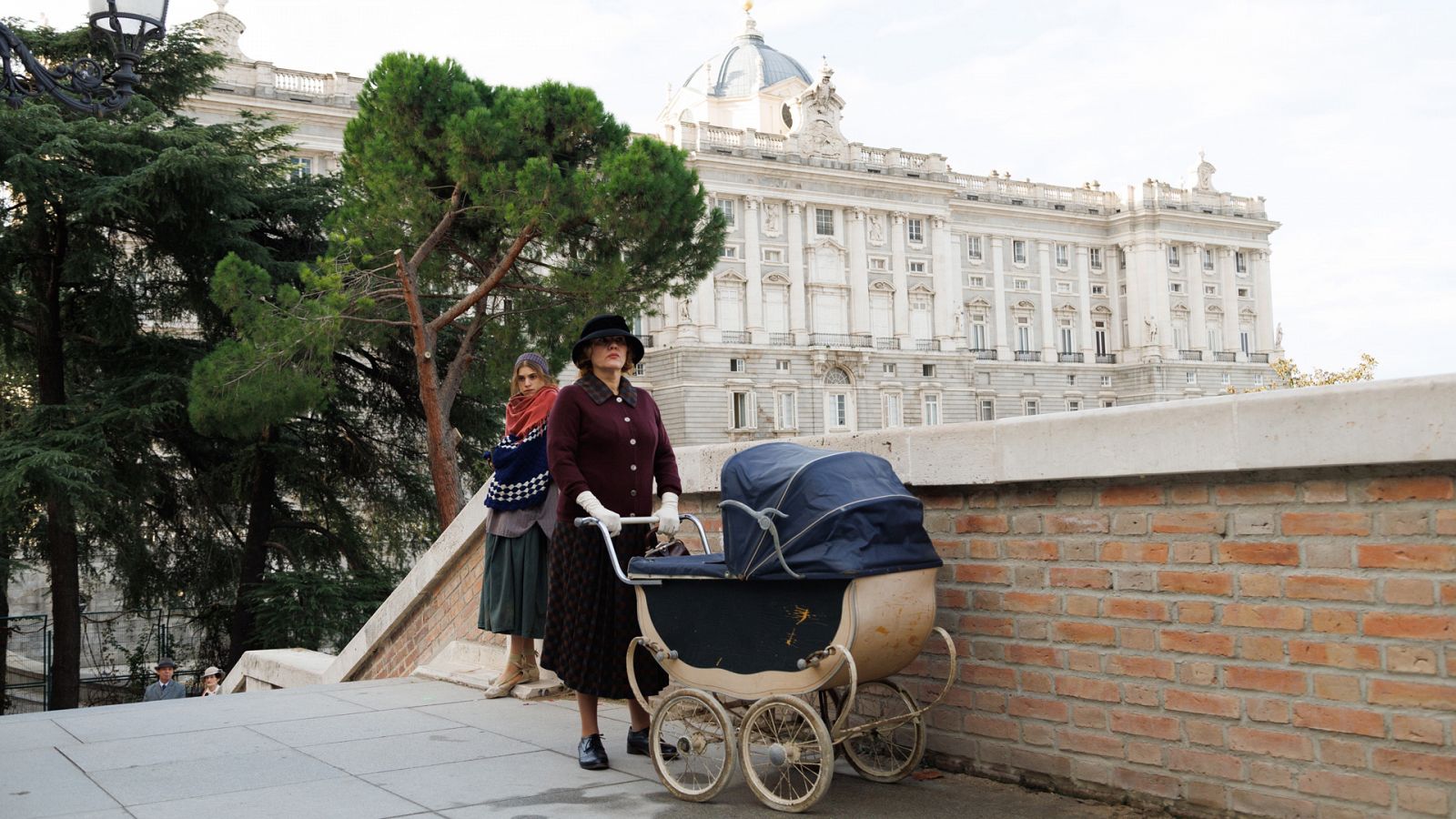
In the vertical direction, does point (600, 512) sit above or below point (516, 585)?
above

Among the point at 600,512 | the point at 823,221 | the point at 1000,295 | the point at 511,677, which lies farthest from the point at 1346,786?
the point at 1000,295

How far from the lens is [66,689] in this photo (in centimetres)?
1653

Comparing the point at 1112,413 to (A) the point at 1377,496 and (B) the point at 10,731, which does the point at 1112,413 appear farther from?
(B) the point at 10,731

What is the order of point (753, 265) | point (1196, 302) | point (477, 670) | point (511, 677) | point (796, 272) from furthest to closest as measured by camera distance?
point (1196, 302)
point (796, 272)
point (753, 265)
point (477, 670)
point (511, 677)

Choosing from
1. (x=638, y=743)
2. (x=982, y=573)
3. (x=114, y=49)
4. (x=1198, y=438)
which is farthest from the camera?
(x=114, y=49)

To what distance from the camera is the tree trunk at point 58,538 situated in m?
16.4

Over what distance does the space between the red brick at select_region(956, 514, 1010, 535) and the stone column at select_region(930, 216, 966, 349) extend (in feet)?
214

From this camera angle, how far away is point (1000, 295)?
72.2 m

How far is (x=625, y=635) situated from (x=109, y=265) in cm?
1528

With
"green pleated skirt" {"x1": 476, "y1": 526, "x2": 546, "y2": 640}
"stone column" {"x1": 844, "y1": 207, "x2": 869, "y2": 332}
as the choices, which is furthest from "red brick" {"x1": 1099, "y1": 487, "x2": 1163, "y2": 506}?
"stone column" {"x1": 844, "y1": 207, "x2": 869, "y2": 332}

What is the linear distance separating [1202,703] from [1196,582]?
1.16ft

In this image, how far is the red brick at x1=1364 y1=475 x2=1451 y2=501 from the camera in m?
3.14

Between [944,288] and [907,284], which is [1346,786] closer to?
[907,284]

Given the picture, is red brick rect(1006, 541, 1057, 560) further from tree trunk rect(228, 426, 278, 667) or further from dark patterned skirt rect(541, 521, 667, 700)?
tree trunk rect(228, 426, 278, 667)
